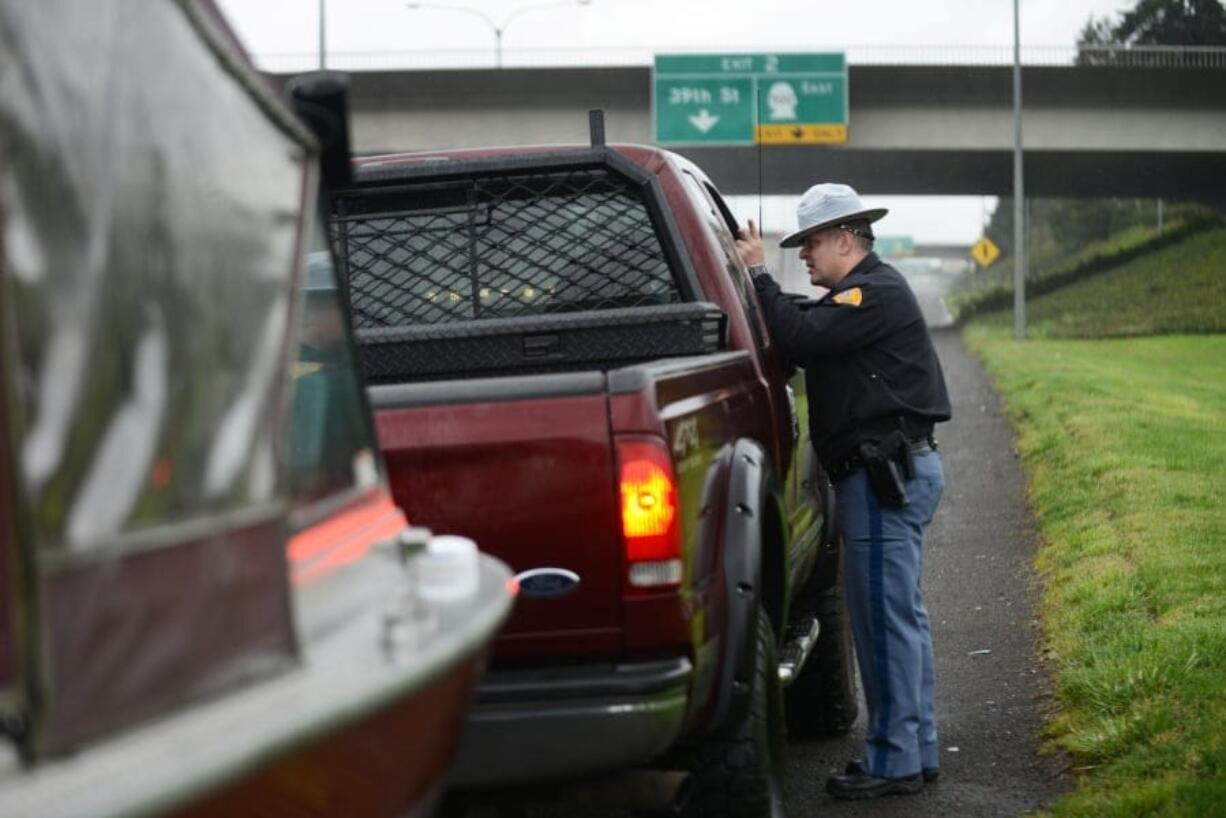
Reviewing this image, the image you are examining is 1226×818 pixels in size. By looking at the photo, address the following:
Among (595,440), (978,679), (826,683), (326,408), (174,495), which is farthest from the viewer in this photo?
(978,679)

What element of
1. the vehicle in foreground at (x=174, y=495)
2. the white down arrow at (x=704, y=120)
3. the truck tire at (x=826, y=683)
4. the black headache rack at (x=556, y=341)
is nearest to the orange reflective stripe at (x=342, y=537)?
the vehicle in foreground at (x=174, y=495)

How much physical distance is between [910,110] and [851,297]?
42409 mm

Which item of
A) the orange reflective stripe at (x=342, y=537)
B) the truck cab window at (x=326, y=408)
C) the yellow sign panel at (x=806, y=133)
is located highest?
the yellow sign panel at (x=806, y=133)

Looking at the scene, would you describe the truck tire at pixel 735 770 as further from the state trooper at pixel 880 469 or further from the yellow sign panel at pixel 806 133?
the yellow sign panel at pixel 806 133

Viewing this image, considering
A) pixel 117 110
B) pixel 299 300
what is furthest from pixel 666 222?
pixel 117 110

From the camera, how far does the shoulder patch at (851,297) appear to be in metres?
6.41

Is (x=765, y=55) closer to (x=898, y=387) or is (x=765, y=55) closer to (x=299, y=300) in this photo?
(x=898, y=387)

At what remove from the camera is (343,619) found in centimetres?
264

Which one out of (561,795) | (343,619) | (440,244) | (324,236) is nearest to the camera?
(343,619)

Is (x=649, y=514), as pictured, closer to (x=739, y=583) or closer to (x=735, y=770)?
(x=739, y=583)

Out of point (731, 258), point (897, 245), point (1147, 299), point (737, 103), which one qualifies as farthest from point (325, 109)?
point (897, 245)

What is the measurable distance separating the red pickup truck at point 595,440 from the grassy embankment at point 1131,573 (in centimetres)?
114

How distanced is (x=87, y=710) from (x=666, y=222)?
13.6ft

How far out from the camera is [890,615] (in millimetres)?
6398
